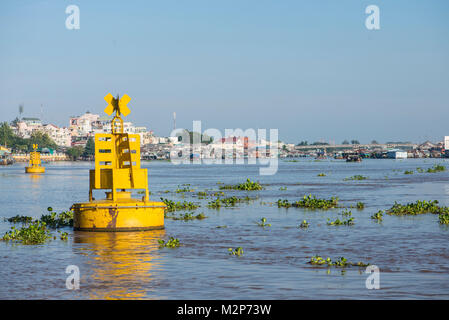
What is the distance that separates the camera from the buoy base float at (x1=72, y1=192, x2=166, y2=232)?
24.1 meters

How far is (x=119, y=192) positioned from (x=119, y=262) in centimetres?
608

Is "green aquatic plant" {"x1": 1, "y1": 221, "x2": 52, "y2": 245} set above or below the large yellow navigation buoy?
below

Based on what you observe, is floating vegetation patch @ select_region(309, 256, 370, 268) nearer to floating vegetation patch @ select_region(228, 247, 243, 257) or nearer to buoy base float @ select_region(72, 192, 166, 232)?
floating vegetation patch @ select_region(228, 247, 243, 257)

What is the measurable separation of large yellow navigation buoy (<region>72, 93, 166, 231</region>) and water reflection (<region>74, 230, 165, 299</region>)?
0.37 metres

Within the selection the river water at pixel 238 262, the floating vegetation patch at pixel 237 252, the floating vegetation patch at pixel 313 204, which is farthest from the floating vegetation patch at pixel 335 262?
the floating vegetation patch at pixel 313 204

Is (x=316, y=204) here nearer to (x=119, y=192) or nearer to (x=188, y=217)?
(x=188, y=217)

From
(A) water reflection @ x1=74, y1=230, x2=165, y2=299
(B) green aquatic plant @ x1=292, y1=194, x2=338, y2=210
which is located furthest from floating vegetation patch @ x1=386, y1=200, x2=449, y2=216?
(A) water reflection @ x1=74, y1=230, x2=165, y2=299

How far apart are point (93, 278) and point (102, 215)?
7.48 m

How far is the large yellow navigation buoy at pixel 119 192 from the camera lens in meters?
24.2

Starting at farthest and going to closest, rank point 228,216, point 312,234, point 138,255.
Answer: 1. point 228,216
2. point 312,234
3. point 138,255
